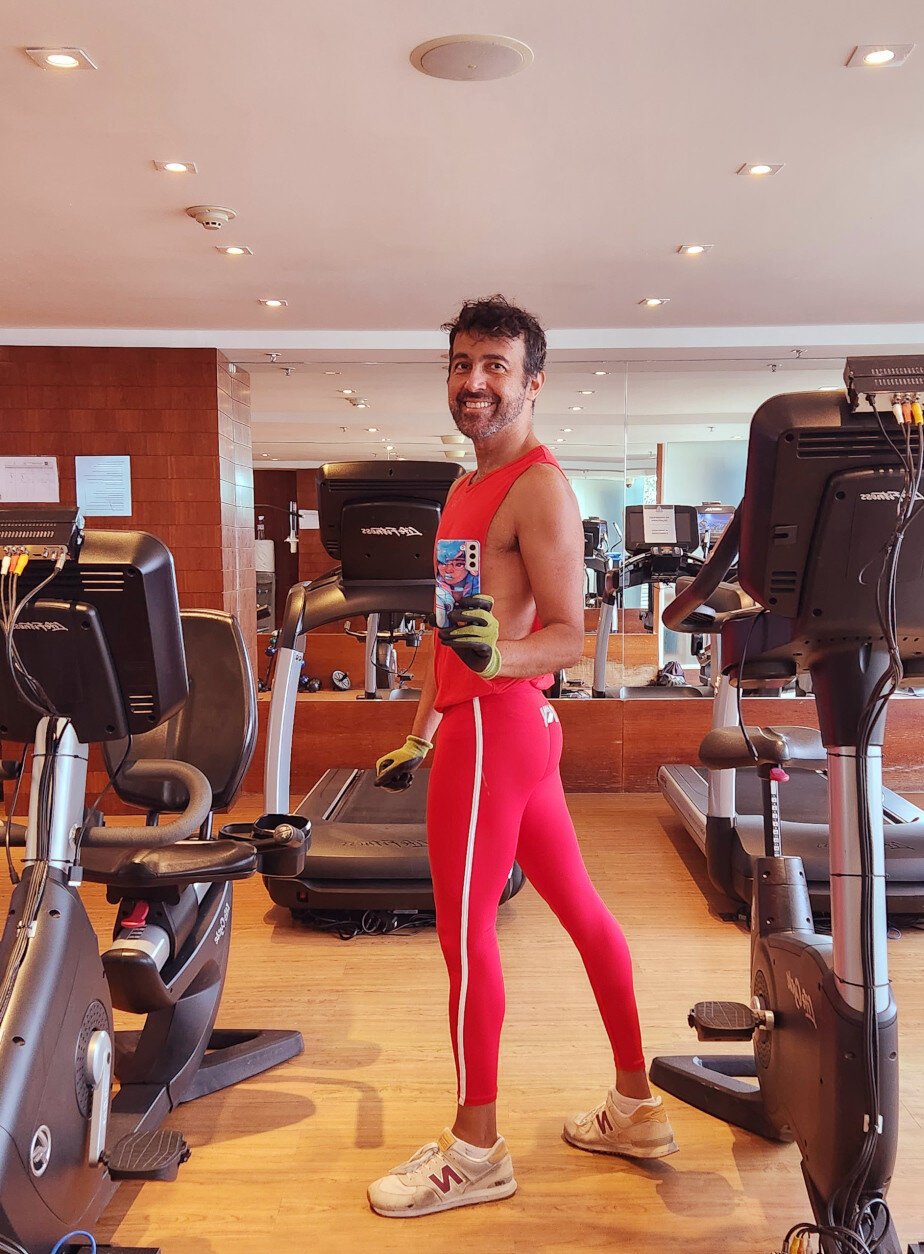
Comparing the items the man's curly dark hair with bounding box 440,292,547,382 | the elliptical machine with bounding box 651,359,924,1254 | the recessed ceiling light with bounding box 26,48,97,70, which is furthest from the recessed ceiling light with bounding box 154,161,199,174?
the elliptical machine with bounding box 651,359,924,1254

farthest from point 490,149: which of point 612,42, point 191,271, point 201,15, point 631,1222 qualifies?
point 631,1222

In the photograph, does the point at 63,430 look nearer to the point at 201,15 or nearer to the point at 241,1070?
the point at 201,15

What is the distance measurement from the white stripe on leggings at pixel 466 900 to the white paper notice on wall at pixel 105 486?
155 inches

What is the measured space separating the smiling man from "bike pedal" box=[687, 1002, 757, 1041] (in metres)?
0.13

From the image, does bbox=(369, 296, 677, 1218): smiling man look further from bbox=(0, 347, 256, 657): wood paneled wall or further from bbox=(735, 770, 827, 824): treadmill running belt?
bbox=(0, 347, 256, 657): wood paneled wall

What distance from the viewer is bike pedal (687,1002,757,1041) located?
1.98 meters

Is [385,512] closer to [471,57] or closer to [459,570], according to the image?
[471,57]

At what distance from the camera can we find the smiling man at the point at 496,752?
1788 mm

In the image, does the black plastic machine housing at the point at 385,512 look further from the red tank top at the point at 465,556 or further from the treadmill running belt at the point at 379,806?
the red tank top at the point at 465,556

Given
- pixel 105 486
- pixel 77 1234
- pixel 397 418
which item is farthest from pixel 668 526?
pixel 77 1234

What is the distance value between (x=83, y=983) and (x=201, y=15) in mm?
1956

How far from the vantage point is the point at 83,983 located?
1.62 meters

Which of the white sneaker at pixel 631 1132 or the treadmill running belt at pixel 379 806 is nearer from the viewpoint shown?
the white sneaker at pixel 631 1132

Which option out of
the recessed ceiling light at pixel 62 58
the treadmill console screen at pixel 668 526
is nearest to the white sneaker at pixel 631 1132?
the recessed ceiling light at pixel 62 58
